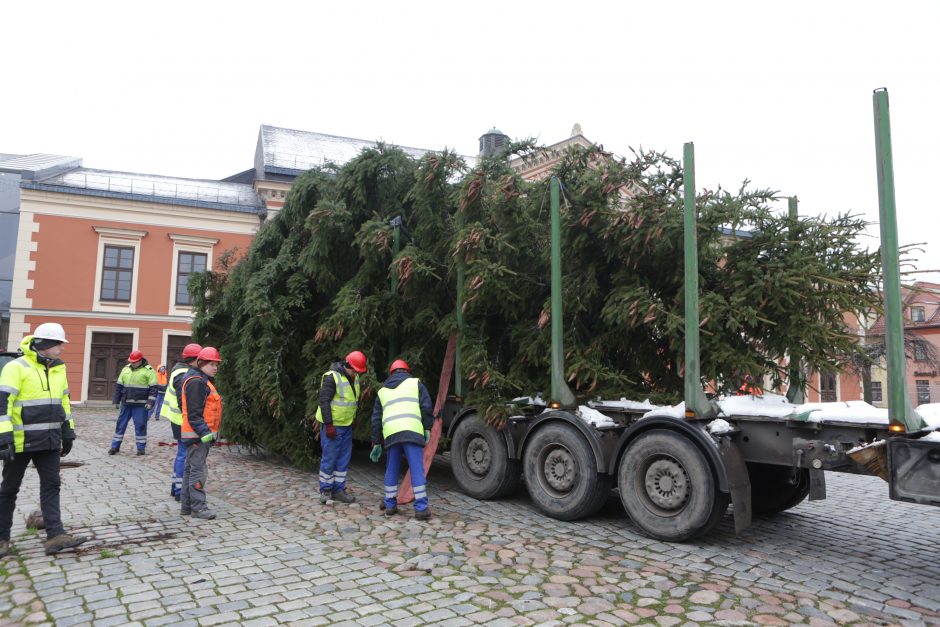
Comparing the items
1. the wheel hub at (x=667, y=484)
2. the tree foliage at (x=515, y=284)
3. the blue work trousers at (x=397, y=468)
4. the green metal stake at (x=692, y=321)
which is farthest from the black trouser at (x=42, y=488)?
the green metal stake at (x=692, y=321)

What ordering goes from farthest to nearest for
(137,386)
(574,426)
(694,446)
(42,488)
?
(137,386) < (574,426) < (694,446) < (42,488)

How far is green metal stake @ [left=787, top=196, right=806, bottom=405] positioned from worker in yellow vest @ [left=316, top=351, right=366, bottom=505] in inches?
179

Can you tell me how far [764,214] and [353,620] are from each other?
5.12 metres

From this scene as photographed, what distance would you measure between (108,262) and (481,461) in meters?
24.6

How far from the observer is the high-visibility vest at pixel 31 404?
202 inches

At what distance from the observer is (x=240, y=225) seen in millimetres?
28703

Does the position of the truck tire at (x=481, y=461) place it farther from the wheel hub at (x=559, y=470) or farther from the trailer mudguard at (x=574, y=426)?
the wheel hub at (x=559, y=470)

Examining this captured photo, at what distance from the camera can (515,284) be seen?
7715mm

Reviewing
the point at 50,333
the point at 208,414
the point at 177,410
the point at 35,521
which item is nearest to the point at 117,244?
the point at 177,410

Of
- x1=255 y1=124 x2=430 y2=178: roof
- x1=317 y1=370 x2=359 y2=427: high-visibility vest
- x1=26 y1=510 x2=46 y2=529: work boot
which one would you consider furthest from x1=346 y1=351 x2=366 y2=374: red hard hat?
x1=255 y1=124 x2=430 y2=178: roof

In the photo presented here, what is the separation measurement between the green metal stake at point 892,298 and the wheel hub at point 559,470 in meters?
2.95

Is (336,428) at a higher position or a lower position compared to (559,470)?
higher

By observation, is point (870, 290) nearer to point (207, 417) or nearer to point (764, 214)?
point (764, 214)

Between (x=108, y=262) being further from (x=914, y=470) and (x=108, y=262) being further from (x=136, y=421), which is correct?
(x=914, y=470)
